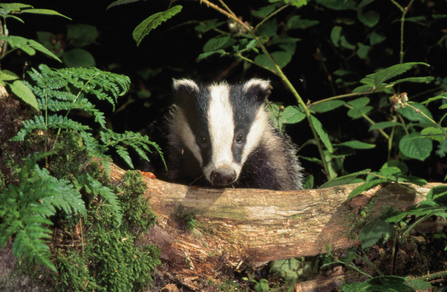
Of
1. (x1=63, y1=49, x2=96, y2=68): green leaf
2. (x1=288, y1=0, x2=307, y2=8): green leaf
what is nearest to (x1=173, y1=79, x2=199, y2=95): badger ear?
(x1=63, y1=49, x2=96, y2=68): green leaf

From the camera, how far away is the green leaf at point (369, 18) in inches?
166

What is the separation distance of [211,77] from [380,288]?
12.5ft

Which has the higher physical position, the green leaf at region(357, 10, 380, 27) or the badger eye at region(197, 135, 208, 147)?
the green leaf at region(357, 10, 380, 27)

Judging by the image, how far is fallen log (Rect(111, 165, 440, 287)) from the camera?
93.6 inches

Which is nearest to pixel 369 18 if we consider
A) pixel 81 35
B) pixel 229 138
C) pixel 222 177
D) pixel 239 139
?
pixel 239 139

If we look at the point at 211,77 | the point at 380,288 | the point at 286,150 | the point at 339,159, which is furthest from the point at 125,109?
the point at 380,288

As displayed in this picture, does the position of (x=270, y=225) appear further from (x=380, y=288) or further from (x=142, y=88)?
(x=142, y=88)

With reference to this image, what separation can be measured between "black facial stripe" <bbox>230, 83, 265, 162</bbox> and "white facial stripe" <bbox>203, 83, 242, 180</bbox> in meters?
0.07

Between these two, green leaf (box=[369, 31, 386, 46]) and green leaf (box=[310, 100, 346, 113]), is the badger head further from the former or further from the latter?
green leaf (box=[369, 31, 386, 46])

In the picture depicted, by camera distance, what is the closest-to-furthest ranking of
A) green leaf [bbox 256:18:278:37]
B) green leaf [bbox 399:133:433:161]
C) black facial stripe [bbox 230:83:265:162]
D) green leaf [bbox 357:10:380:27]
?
green leaf [bbox 399:133:433:161] < black facial stripe [bbox 230:83:265:162] < green leaf [bbox 357:10:380:27] < green leaf [bbox 256:18:278:37]

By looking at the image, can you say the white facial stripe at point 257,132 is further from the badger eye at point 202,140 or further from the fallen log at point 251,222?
the fallen log at point 251,222

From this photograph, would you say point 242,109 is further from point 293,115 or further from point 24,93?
point 24,93

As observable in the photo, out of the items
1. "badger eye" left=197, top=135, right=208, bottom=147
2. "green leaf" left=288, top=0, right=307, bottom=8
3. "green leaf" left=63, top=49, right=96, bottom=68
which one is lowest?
"badger eye" left=197, top=135, right=208, bottom=147

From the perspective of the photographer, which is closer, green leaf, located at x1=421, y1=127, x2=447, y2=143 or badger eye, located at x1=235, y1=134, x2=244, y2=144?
green leaf, located at x1=421, y1=127, x2=447, y2=143
